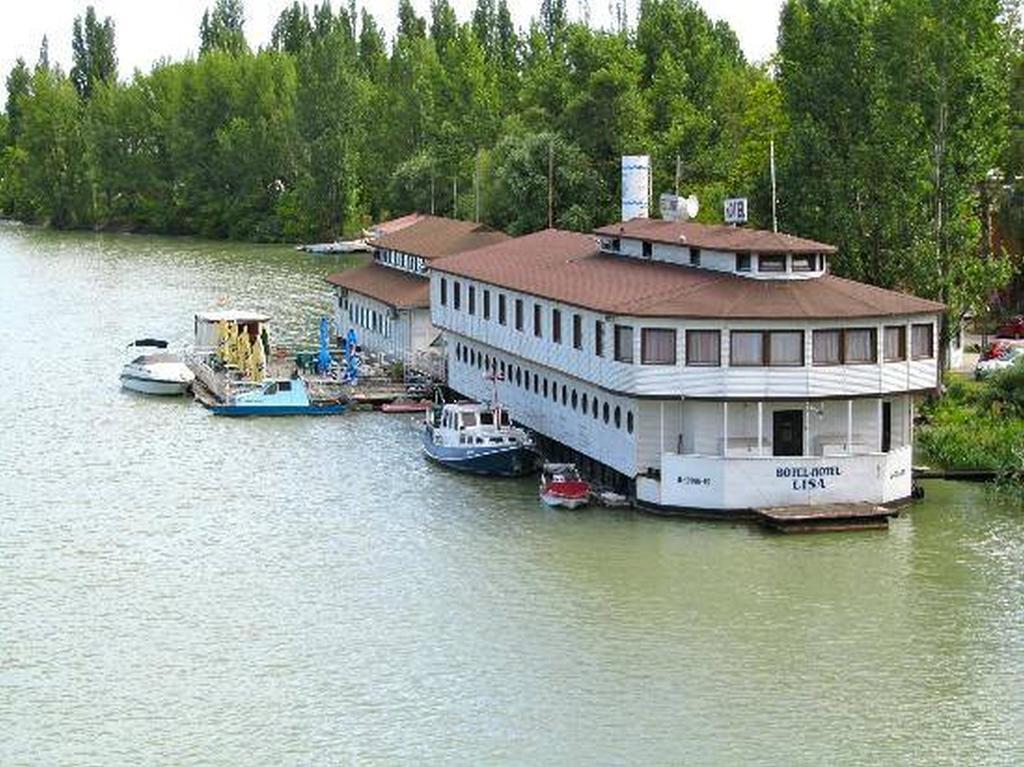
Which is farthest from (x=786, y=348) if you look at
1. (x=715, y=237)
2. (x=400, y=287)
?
(x=400, y=287)

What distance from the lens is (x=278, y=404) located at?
2429 inches

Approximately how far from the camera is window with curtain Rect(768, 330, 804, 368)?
4444cm

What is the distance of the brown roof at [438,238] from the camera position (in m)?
72.3

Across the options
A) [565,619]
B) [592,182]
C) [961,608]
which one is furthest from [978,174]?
→ [592,182]

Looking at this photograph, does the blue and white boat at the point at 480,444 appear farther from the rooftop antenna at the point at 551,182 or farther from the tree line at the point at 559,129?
the rooftop antenna at the point at 551,182

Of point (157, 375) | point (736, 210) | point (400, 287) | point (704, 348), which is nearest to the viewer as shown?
point (704, 348)

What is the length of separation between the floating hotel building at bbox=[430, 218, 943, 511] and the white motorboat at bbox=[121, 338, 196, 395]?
69.8 feet

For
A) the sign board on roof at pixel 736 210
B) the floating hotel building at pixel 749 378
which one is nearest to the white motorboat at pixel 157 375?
the floating hotel building at pixel 749 378

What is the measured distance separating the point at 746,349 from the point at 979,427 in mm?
10983

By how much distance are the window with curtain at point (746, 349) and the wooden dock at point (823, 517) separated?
337 centimetres

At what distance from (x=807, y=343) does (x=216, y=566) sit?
14.2 meters

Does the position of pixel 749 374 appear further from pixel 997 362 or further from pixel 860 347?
pixel 997 362

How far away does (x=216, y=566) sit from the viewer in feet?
138

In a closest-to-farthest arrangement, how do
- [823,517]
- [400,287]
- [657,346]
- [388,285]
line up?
1. [823,517]
2. [657,346]
3. [400,287]
4. [388,285]
